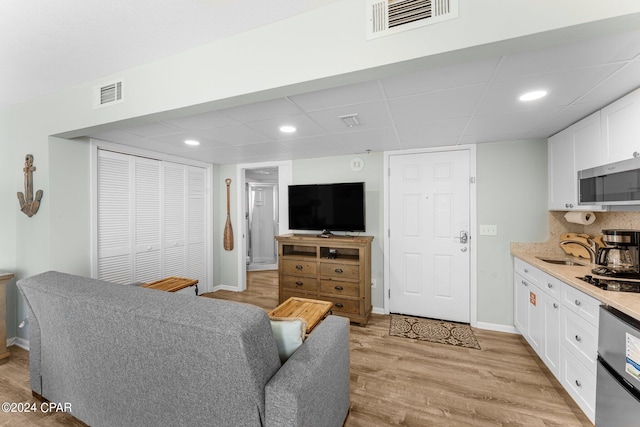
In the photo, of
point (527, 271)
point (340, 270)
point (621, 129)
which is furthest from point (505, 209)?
point (340, 270)

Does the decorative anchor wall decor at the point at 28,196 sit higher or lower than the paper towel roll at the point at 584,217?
higher

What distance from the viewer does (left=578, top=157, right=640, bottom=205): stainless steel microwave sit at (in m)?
1.64

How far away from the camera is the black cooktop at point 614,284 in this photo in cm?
152

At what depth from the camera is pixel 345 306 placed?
3.18m

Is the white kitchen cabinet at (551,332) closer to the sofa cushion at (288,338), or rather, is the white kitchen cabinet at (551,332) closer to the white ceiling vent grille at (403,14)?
the sofa cushion at (288,338)

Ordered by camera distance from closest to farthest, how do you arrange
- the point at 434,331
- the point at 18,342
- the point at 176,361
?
1. the point at 176,361
2. the point at 18,342
3. the point at 434,331

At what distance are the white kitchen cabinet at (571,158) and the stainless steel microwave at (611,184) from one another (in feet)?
Result: 0.25

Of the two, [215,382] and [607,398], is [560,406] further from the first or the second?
[215,382]

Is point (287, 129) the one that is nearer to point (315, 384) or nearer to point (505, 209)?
point (315, 384)

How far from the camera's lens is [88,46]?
1.61m

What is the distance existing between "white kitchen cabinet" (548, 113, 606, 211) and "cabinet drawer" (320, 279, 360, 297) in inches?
89.1

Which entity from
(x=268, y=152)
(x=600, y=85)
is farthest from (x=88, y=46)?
(x=600, y=85)

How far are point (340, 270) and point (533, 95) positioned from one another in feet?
8.04

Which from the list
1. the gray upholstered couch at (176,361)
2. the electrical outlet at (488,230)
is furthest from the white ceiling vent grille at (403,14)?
the electrical outlet at (488,230)
